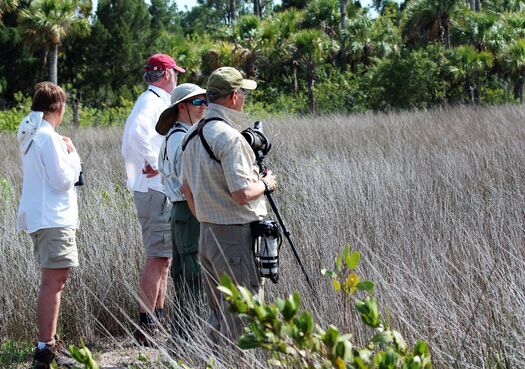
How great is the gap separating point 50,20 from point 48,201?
27846 mm

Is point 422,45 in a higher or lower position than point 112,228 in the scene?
higher

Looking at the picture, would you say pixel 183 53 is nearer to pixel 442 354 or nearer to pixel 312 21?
pixel 312 21

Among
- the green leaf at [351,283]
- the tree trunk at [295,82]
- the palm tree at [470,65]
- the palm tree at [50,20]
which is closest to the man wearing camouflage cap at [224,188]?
the green leaf at [351,283]

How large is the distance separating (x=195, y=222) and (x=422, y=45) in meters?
29.5

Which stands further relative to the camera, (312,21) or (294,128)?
(312,21)

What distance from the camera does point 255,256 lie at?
384 cm

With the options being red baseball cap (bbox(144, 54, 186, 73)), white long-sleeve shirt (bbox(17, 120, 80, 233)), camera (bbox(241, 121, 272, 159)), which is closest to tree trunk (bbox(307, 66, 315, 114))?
red baseball cap (bbox(144, 54, 186, 73))

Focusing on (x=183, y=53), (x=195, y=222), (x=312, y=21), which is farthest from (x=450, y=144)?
(x=312, y=21)

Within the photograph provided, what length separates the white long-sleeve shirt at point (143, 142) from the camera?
16.6 ft

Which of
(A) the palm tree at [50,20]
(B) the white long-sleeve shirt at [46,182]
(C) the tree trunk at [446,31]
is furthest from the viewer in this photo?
(C) the tree trunk at [446,31]

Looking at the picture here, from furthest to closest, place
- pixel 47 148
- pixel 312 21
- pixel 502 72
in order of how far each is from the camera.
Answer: pixel 312 21 → pixel 502 72 → pixel 47 148

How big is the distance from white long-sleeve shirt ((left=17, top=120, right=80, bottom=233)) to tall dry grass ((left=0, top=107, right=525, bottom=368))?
48cm

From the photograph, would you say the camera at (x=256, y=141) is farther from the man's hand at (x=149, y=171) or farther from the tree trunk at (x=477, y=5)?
the tree trunk at (x=477, y=5)

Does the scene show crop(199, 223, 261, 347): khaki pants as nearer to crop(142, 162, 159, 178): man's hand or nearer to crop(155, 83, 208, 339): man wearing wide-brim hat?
crop(155, 83, 208, 339): man wearing wide-brim hat
